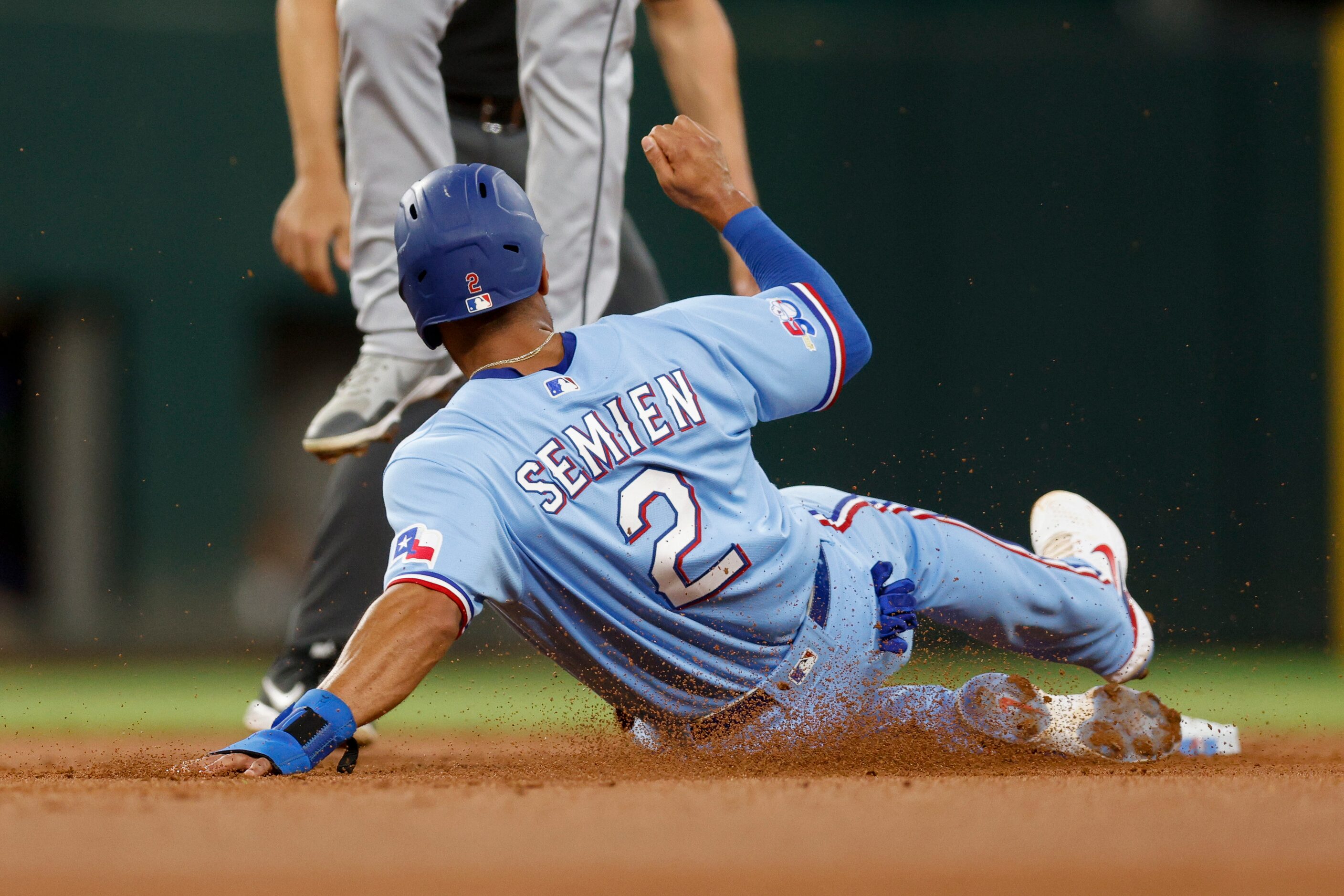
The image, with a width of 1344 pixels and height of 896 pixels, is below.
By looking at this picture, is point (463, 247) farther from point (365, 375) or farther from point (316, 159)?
point (316, 159)

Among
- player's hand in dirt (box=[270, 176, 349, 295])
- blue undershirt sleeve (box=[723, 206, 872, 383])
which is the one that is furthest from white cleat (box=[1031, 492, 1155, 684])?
player's hand in dirt (box=[270, 176, 349, 295])

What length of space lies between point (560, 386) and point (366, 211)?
150 cm

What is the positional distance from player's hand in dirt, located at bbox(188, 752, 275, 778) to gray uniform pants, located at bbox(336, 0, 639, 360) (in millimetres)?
1655

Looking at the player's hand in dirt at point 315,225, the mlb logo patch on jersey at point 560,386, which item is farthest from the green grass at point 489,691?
the player's hand in dirt at point 315,225

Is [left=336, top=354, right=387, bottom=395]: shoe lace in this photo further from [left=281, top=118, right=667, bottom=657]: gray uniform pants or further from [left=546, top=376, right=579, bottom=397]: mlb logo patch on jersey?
[left=546, top=376, right=579, bottom=397]: mlb logo patch on jersey

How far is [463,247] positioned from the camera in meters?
2.10

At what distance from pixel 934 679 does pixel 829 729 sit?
2.30ft

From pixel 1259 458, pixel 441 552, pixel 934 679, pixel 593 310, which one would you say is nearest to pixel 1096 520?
pixel 934 679

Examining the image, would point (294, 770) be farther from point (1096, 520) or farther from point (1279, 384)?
point (1279, 384)

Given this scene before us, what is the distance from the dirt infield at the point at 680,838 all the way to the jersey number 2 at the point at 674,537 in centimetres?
40

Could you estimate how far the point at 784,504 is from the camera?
2295mm

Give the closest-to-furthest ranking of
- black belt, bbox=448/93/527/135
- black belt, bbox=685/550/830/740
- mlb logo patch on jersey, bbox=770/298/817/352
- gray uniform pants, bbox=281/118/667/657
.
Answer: black belt, bbox=685/550/830/740, mlb logo patch on jersey, bbox=770/298/817/352, gray uniform pants, bbox=281/118/667/657, black belt, bbox=448/93/527/135

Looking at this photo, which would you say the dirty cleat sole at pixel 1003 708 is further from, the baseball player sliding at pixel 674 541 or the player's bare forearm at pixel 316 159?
the player's bare forearm at pixel 316 159

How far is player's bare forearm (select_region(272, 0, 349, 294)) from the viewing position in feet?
11.2
